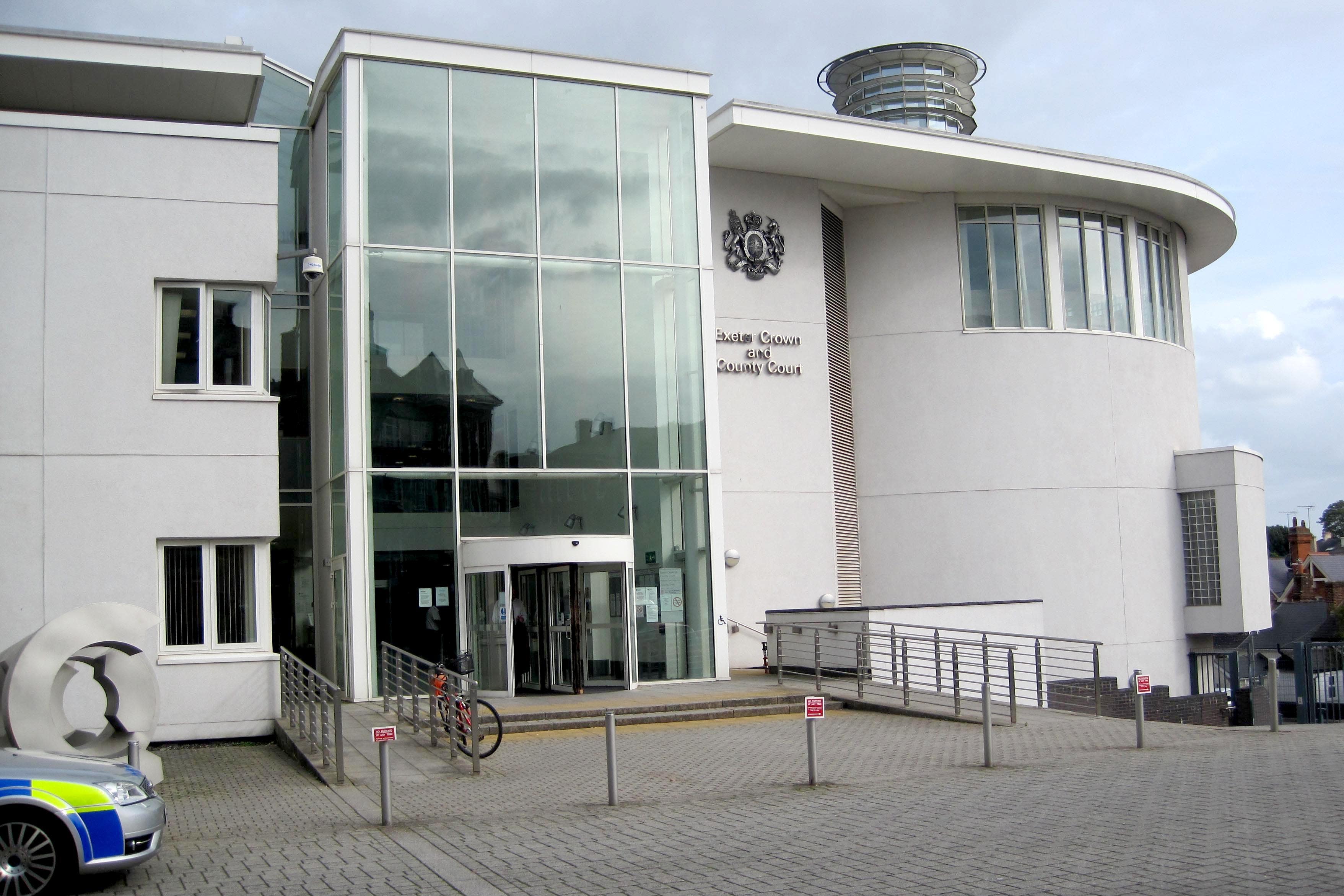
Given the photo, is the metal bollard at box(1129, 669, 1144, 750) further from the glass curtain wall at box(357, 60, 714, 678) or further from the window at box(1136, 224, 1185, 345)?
the window at box(1136, 224, 1185, 345)

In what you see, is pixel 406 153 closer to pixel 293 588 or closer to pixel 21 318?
pixel 21 318

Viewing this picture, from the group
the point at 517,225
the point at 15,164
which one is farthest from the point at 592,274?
the point at 15,164

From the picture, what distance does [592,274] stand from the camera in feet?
67.5

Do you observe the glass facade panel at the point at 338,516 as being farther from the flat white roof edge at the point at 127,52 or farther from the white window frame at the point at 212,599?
the flat white roof edge at the point at 127,52

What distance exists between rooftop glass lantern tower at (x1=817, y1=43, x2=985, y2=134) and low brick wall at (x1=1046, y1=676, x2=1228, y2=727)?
1393cm

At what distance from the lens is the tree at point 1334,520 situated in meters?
134

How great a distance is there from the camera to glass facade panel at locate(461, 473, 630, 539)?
19.4 metres

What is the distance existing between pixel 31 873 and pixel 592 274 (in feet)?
46.3

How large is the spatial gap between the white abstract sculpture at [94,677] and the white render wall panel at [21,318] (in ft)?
13.2

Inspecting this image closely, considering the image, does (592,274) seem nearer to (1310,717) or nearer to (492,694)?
(492,694)

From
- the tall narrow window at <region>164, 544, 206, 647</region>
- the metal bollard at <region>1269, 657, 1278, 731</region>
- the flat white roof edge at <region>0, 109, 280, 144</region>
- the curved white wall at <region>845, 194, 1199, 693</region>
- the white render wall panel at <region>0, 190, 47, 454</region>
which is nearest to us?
the metal bollard at <region>1269, 657, 1278, 731</region>

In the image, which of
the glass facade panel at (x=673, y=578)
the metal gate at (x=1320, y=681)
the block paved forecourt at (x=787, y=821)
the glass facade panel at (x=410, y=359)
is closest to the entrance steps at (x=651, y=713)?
the block paved forecourt at (x=787, y=821)

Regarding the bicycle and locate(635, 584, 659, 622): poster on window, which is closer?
the bicycle

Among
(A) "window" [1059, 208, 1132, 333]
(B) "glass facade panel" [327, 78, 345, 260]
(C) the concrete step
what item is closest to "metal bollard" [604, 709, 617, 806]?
(C) the concrete step
